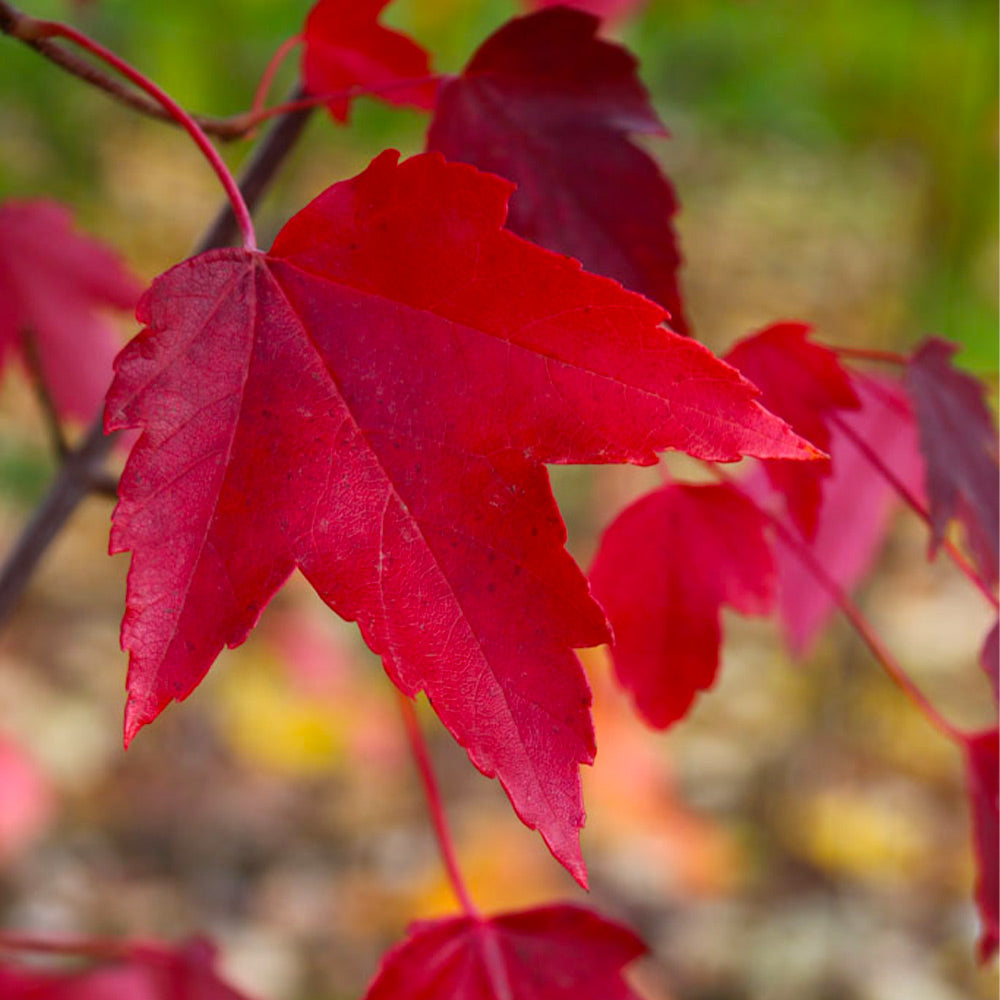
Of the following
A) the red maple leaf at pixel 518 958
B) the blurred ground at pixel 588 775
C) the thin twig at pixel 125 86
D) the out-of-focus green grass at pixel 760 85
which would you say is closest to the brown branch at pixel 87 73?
the thin twig at pixel 125 86

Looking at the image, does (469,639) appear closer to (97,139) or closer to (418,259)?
(418,259)

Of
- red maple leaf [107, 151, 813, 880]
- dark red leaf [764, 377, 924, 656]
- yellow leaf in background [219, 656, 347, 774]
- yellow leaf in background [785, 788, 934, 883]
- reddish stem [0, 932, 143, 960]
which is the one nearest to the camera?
red maple leaf [107, 151, 813, 880]

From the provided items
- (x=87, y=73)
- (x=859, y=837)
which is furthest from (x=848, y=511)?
(x=859, y=837)

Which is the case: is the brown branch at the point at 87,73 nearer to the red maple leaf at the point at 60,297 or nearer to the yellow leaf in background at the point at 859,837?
the red maple leaf at the point at 60,297

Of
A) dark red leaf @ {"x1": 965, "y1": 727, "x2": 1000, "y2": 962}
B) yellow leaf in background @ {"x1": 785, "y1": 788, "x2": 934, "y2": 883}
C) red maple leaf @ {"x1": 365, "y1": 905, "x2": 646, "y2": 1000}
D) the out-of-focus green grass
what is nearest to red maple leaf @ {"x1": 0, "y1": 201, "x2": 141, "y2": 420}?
red maple leaf @ {"x1": 365, "y1": 905, "x2": 646, "y2": 1000}

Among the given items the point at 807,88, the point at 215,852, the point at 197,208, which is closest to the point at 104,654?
the point at 215,852

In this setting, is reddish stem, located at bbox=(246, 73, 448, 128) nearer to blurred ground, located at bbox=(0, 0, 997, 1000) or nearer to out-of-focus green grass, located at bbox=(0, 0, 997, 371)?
blurred ground, located at bbox=(0, 0, 997, 1000)
